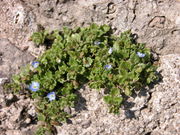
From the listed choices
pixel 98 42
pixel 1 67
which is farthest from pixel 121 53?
pixel 1 67

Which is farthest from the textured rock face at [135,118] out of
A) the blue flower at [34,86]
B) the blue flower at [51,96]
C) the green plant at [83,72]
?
the blue flower at [34,86]

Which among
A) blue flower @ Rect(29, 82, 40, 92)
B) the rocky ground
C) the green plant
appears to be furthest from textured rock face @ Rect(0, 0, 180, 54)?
blue flower @ Rect(29, 82, 40, 92)

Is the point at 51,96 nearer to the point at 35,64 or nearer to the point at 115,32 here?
the point at 35,64

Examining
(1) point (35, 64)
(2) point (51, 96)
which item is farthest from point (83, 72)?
(1) point (35, 64)

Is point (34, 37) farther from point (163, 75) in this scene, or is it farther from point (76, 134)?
point (163, 75)

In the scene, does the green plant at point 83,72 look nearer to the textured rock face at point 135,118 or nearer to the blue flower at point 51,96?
the blue flower at point 51,96

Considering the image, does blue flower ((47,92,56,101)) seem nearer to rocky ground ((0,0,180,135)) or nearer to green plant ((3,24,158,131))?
green plant ((3,24,158,131))
